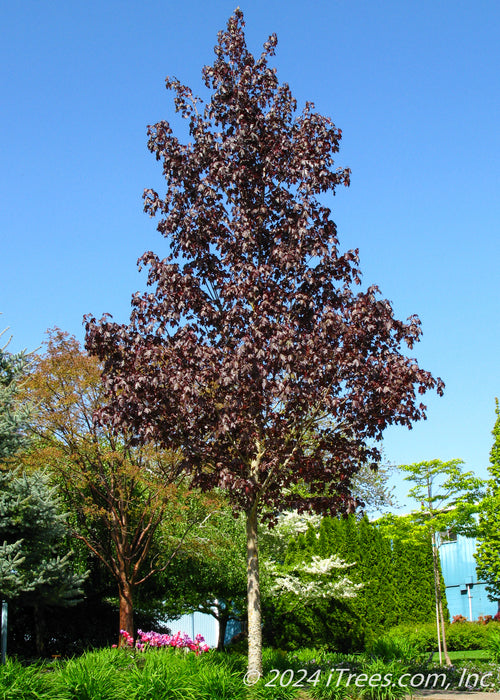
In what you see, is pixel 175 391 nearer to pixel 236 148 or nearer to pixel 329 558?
pixel 236 148

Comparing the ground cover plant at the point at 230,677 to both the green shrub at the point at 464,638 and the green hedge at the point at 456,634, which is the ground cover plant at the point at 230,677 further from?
the green shrub at the point at 464,638

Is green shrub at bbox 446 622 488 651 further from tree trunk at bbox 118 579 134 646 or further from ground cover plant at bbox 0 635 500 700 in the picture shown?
tree trunk at bbox 118 579 134 646

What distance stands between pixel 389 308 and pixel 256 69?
189 inches

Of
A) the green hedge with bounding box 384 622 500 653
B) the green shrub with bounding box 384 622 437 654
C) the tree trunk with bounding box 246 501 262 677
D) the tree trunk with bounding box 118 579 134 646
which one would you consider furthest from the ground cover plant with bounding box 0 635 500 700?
the green hedge with bounding box 384 622 500 653

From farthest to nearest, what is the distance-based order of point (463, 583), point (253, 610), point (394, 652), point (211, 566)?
1. point (463, 583)
2. point (211, 566)
3. point (394, 652)
4. point (253, 610)

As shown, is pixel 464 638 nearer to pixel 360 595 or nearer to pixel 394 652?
pixel 360 595

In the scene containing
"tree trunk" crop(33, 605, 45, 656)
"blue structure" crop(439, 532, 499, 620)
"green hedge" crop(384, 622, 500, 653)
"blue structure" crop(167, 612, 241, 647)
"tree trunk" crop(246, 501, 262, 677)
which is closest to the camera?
"tree trunk" crop(246, 501, 262, 677)

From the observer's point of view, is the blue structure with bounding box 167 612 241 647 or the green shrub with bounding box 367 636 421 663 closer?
the green shrub with bounding box 367 636 421 663

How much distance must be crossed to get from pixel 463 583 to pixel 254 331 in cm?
2475

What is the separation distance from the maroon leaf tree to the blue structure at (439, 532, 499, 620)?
20890 mm

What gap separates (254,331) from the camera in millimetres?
9266

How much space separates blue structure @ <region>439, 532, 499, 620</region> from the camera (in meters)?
28.9

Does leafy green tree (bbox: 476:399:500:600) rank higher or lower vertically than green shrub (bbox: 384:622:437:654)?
higher

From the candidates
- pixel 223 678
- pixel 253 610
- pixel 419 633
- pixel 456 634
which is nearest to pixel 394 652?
pixel 253 610
